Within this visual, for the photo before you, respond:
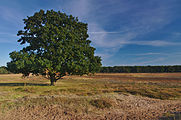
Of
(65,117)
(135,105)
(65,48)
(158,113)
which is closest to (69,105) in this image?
(65,117)

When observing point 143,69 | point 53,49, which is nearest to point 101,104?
point 53,49

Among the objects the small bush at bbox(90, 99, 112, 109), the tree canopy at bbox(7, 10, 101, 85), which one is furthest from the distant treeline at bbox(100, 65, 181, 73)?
the small bush at bbox(90, 99, 112, 109)

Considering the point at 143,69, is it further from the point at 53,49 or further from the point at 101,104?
the point at 101,104

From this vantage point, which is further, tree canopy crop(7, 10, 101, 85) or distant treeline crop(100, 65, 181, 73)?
distant treeline crop(100, 65, 181, 73)

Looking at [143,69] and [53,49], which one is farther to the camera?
[143,69]

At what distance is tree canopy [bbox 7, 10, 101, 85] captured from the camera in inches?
794

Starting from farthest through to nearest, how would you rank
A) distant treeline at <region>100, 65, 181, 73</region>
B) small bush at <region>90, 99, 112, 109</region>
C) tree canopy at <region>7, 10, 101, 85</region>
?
distant treeline at <region>100, 65, 181, 73</region>
tree canopy at <region>7, 10, 101, 85</region>
small bush at <region>90, 99, 112, 109</region>

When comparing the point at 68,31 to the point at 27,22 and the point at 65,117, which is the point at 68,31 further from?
the point at 65,117

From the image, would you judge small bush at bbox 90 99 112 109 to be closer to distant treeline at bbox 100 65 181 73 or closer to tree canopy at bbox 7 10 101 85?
tree canopy at bbox 7 10 101 85

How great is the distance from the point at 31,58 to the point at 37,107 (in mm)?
11845

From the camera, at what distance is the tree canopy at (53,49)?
20.2m

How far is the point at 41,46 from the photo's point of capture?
70.0 ft

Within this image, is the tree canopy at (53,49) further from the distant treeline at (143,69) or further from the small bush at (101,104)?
the distant treeline at (143,69)

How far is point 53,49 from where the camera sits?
20.3 meters
